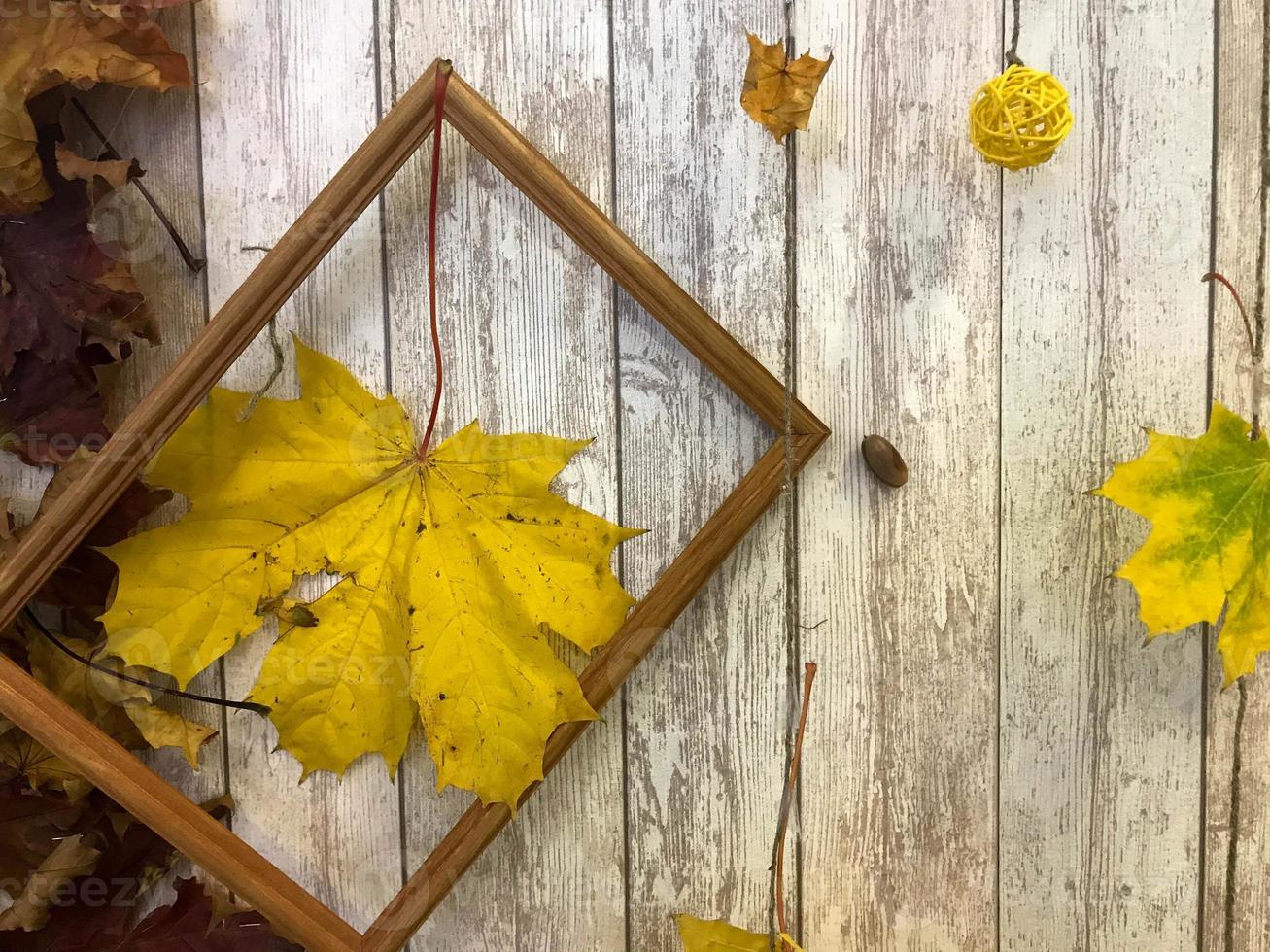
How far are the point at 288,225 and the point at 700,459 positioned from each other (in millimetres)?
378

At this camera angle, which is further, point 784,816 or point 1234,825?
point 1234,825

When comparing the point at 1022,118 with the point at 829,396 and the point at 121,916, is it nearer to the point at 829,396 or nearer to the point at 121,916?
the point at 829,396

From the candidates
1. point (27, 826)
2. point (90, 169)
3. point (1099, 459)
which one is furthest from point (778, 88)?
point (27, 826)

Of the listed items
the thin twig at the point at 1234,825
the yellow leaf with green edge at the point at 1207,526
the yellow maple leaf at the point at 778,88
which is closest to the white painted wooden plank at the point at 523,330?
the yellow maple leaf at the point at 778,88

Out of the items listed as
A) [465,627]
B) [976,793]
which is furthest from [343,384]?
[976,793]

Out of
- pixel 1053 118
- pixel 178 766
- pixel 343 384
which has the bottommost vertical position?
pixel 178 766

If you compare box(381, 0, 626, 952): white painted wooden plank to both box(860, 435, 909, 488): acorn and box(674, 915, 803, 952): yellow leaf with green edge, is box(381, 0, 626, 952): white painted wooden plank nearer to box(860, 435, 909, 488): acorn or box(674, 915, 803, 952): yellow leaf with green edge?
box(674, 915, 803, 952): yellow leaf with green edge

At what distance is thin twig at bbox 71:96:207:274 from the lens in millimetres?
630

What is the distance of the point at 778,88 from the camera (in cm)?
58

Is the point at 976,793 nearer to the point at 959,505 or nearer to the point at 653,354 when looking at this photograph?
the point at 959,505

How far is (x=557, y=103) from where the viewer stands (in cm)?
65

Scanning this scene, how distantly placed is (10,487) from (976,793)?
0.82 m

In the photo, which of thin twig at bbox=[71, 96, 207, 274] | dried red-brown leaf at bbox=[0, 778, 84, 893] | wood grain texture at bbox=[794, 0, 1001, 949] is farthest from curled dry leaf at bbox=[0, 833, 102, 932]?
wood grain texture at bbox=[794, 0, 1001, 949]

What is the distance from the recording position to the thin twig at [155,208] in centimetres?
63
